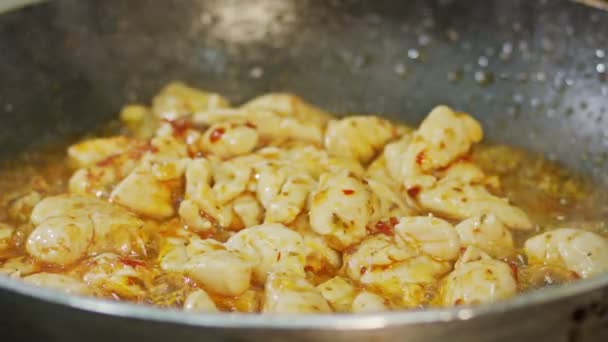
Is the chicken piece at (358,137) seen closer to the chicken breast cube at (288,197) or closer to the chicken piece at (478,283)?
the chicken breast cube at (288,197)

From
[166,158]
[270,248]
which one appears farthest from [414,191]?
[166,158]

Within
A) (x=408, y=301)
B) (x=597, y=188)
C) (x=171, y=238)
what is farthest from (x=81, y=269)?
(x=597, y=188)

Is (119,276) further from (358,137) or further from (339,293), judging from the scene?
(358,137)

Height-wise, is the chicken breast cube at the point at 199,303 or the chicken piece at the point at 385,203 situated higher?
the chicken piece at the point at 385,203

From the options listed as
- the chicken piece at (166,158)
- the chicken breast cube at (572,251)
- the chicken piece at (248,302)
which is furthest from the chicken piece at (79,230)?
the chicken breast cube at (572,251)

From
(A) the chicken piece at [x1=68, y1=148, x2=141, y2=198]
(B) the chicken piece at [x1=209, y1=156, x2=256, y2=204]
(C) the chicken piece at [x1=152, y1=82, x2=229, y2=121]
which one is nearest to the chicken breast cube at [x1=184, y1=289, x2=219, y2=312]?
(B) the chicken piece at [x1=209, y1=156, x2=256, y2=204]

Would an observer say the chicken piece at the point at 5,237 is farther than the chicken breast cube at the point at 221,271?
Yes

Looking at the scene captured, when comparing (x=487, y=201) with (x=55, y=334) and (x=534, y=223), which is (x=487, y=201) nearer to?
(x=534, y=223)
